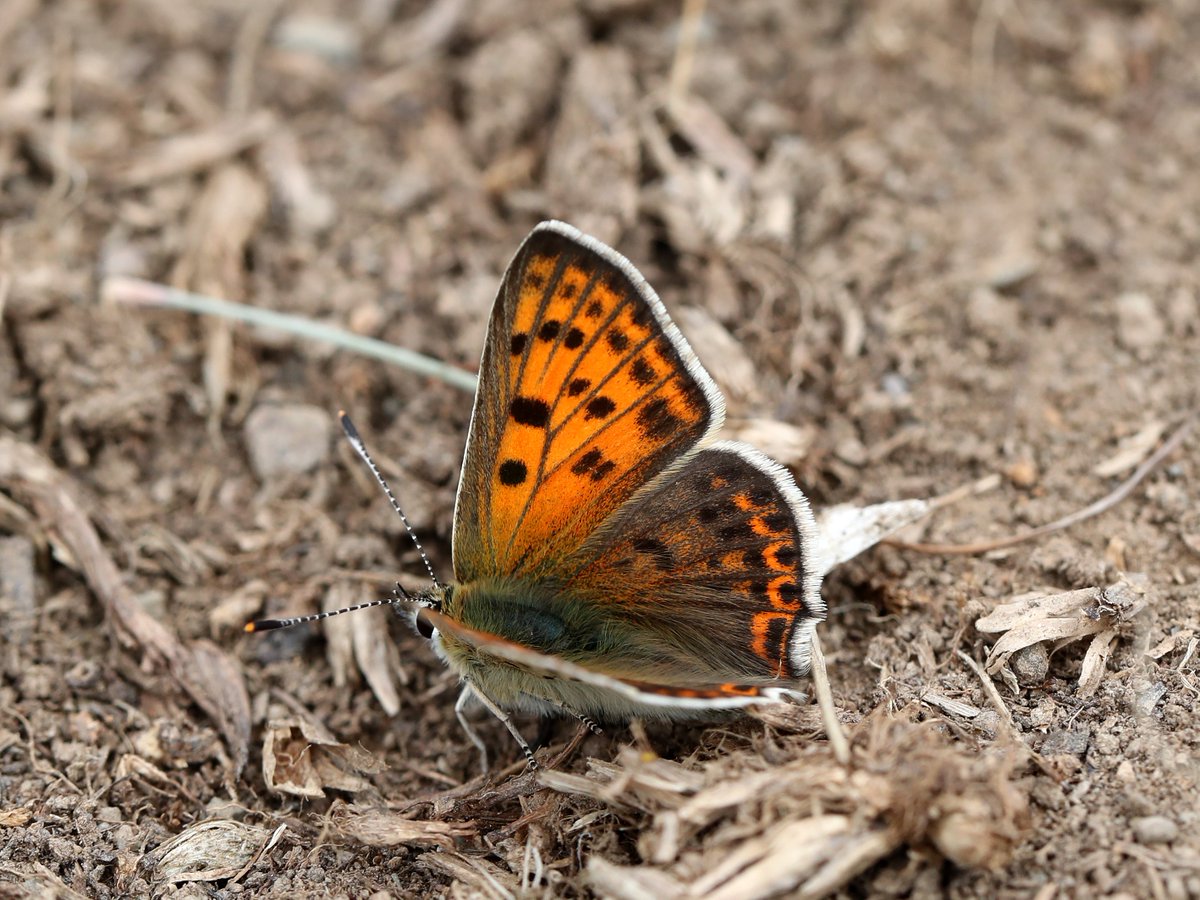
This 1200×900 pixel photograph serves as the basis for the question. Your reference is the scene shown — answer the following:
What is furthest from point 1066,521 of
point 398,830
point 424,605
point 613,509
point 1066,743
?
point 398,830

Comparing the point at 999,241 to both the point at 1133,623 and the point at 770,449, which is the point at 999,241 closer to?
the point at 770,449

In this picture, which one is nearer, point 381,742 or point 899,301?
point 381,742

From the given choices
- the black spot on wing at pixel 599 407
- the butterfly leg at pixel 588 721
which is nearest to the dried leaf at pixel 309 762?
the butterfly leg at pixel 588 721

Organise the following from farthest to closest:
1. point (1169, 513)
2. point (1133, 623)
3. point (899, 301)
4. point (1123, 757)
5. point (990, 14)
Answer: point (990, 14), point (899, 301), point (1169, 513), point (1133, 623), point (1123, 757)

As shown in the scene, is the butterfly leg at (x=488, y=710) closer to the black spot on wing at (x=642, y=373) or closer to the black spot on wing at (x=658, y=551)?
the black spot on wing at (x=658, y=551)

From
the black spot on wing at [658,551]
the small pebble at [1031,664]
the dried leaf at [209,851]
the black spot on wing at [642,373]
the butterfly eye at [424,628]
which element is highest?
the black spot on wing at [642,373]

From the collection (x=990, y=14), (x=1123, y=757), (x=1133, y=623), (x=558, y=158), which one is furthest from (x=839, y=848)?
(x=990, y=14)

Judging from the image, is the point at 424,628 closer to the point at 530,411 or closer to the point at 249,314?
the point at 530,411
